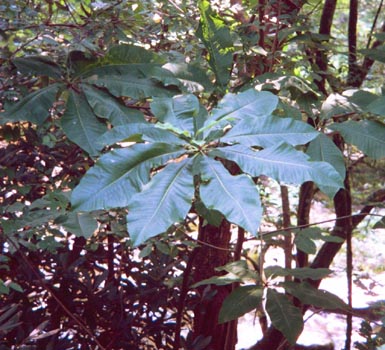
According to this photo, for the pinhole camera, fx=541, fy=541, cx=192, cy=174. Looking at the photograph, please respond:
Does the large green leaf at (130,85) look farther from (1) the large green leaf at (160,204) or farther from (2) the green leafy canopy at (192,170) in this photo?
(1) the large green leaf at (160,204)

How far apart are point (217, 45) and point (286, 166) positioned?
497 mm

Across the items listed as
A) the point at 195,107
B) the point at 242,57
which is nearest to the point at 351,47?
the point at 242,57

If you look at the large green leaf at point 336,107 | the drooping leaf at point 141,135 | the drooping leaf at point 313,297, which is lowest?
the drooping leaf at point 313,297

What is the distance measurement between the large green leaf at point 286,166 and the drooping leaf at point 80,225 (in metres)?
0.50

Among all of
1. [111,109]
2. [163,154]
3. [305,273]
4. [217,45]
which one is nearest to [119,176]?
[163,154]

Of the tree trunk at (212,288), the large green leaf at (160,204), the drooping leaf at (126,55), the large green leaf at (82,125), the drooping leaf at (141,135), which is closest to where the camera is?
the large green leaf at (160,204)

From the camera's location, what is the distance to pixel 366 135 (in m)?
1.08

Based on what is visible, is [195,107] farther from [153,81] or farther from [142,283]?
[142,283]

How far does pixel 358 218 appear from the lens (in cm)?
245

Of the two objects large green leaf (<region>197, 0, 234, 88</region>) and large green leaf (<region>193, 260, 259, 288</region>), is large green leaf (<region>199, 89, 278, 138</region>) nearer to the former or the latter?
large green leaf (<region>197, 0, 234, 88</region>)

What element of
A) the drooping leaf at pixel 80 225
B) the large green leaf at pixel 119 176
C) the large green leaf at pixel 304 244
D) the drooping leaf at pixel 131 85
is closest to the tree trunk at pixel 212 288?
the large green leaf at pixel 304 244

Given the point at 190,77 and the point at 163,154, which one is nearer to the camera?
the point at 163,154

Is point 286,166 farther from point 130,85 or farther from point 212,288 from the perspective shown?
point 212,288

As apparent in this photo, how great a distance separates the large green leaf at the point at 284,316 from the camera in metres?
1.39
